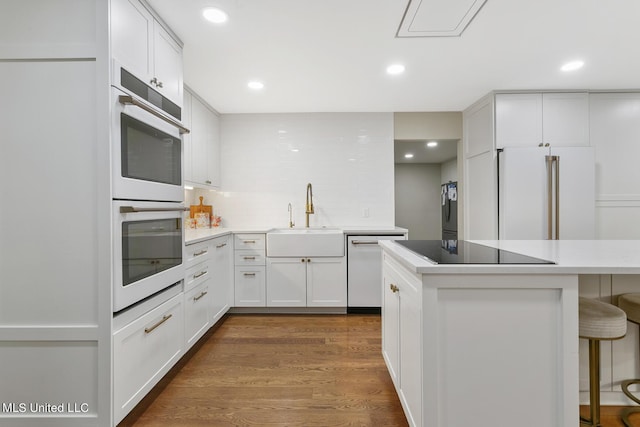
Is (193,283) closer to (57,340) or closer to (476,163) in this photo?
(57,340)

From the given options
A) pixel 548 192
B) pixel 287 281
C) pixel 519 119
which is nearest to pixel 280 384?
pixel 287 281

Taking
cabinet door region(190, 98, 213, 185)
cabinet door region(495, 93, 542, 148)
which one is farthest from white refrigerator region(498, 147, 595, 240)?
cabinet door region(190, 98, 213, 185)

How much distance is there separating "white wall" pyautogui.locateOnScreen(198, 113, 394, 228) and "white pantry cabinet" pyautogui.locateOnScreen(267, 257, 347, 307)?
2.49ft

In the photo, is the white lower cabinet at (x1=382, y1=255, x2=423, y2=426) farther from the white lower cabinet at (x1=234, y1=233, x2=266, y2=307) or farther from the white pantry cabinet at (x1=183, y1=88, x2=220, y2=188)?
the white pantry cabinet at (x1=183, y1=88, x2=220, y2=188)

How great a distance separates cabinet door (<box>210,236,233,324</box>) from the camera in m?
2.74

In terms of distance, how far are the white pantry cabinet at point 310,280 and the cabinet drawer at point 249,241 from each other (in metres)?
0.20

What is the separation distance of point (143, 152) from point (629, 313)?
8.41ft

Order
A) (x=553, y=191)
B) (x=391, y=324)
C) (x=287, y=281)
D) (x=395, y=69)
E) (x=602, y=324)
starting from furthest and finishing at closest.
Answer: (x=287, y=281), (x=553, y=191), (x=395, y=69), (x=391, y=324), (x=602, y=324)

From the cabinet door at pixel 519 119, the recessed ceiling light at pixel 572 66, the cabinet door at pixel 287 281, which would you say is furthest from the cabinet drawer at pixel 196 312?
the recessed ceiling light at pixel 572 66

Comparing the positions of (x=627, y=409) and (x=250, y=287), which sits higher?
(x=250, y=287)

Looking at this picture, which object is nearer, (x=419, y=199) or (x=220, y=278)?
(x=220, y=278)

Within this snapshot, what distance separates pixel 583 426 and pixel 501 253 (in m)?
0.94

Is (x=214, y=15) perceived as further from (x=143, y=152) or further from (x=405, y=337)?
(x=405, y=337)

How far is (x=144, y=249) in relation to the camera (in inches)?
64.4
